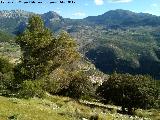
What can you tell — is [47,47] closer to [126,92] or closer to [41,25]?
[41,25]

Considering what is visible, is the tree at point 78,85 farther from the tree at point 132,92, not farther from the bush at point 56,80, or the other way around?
the tree at point 132,92

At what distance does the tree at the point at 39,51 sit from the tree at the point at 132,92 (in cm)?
1238

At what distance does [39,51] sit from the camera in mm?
64812

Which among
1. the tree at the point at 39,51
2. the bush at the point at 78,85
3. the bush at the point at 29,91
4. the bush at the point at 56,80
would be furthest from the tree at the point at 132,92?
the bush at the point at 29,91

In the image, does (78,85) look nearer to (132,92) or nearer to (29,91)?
(132,92)

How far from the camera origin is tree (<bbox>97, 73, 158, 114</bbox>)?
6856 centimetres

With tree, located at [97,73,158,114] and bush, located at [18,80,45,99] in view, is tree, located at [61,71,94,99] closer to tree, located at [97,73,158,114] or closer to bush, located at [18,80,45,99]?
tree, located at [97,73,158,114]

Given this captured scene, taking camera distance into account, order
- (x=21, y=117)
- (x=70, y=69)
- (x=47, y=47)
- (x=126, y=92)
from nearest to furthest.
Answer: (x=21, y=117), (x=47, y=47), (x=126, y=92), (x=70, y=69)

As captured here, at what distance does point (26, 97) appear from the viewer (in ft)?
135

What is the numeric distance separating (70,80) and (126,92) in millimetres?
15974

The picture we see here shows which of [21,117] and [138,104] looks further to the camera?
[138,104]

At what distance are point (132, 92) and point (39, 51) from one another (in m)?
20.4

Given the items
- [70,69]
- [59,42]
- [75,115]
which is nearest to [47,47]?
[59,42]

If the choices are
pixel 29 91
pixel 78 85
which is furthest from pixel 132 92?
pixel 29 91
